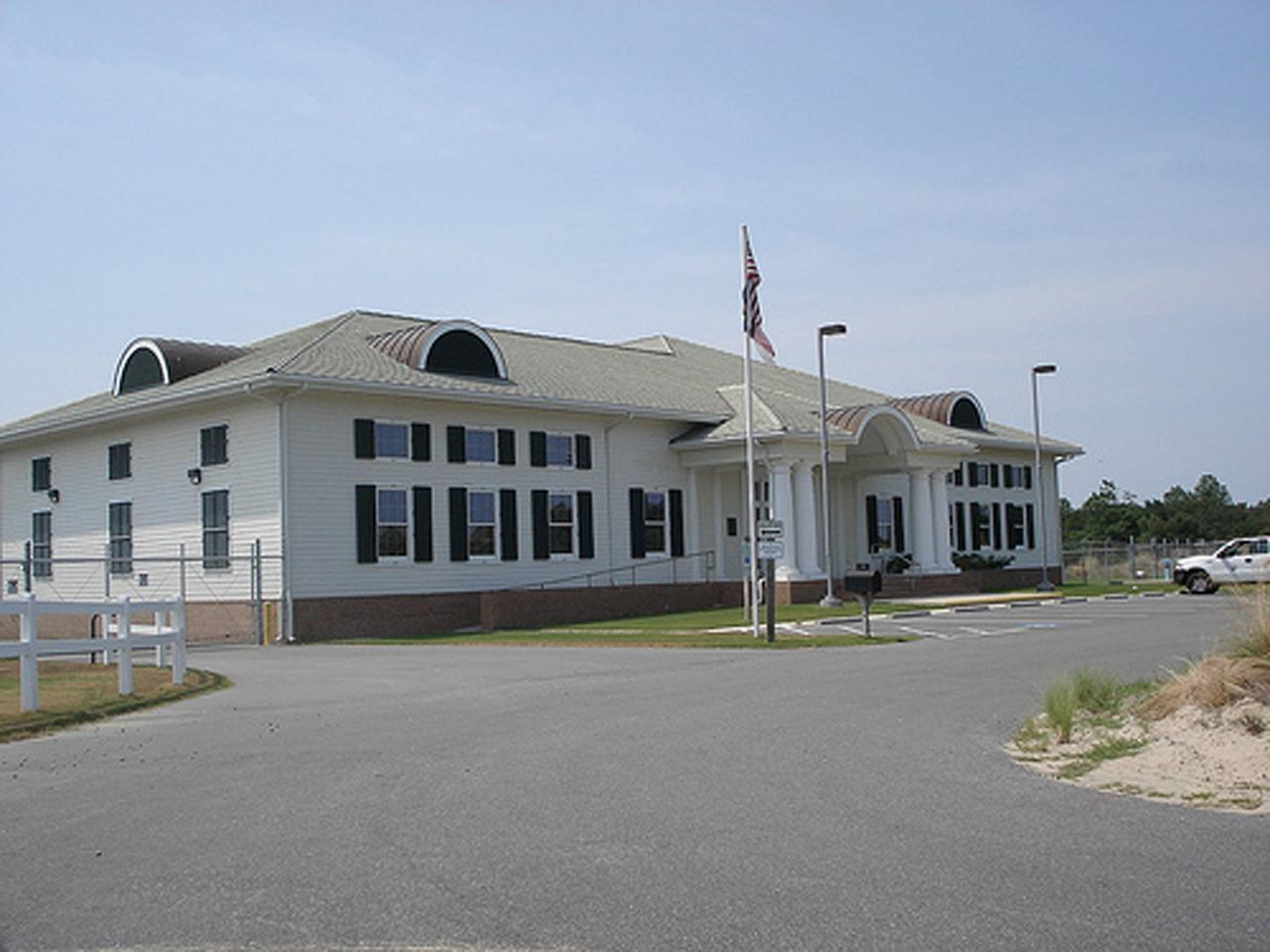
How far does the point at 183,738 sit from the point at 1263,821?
9274 mm

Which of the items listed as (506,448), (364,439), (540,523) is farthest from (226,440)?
(540,523)

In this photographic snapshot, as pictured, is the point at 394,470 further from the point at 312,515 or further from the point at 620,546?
the point at 620,546

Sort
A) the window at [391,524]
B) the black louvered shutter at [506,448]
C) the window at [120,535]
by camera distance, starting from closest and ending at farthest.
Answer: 1. the window at [391,524]
2. the black louvered shutter at [506,448]
3. the window at [120,535]

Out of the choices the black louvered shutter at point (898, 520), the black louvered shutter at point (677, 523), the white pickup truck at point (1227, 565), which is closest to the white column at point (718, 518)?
the black louvered shutter at point (677, 523)

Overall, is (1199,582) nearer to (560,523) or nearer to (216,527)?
(560,523)

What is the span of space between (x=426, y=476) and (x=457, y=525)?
1.47 meters

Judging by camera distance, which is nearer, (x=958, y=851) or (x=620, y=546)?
(x=958, y=851)

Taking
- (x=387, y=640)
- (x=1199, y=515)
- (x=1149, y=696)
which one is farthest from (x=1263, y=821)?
(x=1199, y=515)

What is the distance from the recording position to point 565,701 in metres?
15.9

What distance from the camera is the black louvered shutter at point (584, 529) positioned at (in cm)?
3834

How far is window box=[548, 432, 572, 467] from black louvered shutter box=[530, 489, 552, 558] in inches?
38.6

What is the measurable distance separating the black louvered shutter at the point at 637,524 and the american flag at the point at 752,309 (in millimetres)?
11901

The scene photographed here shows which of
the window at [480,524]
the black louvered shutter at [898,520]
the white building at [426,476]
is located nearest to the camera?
the white building at [426,476]

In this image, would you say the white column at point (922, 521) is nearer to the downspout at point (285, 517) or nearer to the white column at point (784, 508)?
the white column at point (784, 508)
